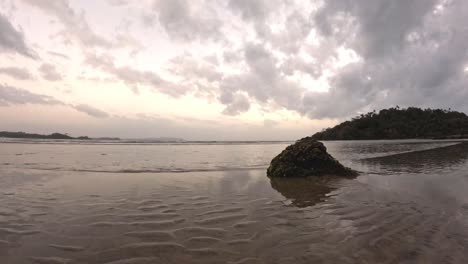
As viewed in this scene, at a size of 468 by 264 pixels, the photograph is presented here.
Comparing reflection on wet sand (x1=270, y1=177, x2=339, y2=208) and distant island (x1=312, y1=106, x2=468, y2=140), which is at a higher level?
distant island (x1=312, y1=106, x2=468, y2=140)

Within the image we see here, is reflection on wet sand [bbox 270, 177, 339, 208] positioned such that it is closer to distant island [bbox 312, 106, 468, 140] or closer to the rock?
the rock

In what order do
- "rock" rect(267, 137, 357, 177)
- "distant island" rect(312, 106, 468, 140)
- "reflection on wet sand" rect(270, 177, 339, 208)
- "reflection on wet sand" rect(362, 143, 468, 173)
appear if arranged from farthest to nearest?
"distant island" rect(312, 106, 468, 140) → "reflection on wet sand" rect(362, 143, 468, 173) → "rock" rect(267, 137, 357, 177) → "reflection on wet sand" rect(270, 177, 339, 208)

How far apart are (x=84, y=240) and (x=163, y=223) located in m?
1.46

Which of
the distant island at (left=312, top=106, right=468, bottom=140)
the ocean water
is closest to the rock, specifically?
the ocean water

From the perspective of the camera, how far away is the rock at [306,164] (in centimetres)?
1253

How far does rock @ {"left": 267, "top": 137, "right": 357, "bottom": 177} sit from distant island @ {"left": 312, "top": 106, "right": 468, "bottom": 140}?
101570 mm

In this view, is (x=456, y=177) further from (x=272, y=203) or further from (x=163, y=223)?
(x=163, y=223)

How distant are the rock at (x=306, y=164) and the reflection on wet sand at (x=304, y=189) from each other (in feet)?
2.54

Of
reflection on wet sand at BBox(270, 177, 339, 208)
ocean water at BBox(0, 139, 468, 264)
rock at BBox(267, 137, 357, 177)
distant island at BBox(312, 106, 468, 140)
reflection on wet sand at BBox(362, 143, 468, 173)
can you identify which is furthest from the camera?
distant island at BBox(312, 106, 468, 140)

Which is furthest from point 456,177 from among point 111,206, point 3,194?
point 3,194

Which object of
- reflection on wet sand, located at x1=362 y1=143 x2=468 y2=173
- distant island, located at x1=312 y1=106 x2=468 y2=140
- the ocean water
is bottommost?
the ocean water

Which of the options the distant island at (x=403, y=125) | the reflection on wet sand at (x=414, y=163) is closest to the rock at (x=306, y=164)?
the reflection on wet sand at (x=414, y=163)

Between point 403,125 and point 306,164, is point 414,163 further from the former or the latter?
point 403,125

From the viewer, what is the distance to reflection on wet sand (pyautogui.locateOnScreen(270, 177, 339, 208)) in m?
7.66
